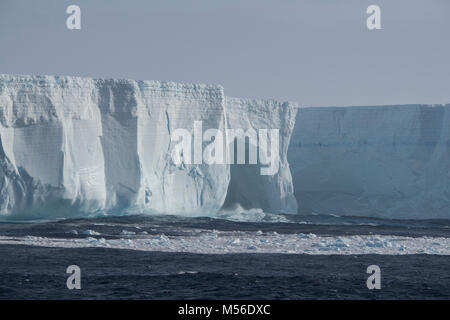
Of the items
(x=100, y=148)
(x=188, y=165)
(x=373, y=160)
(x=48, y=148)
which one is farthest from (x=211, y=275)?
(x=373, y=160)

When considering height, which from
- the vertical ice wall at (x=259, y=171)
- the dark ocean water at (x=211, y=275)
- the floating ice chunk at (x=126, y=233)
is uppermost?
the vertical ice wall at (x=259, y=171)

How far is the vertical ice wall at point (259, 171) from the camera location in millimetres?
A: 30438

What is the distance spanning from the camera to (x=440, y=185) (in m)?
32.4

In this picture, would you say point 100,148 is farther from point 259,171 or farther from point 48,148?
point 259,171

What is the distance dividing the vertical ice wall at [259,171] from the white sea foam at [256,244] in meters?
11.5

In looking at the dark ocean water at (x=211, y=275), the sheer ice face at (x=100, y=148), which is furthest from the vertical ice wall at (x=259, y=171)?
the dark ocean water at (x=211, y=275)

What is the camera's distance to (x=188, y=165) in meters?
26.6

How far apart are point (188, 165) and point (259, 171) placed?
454 cm

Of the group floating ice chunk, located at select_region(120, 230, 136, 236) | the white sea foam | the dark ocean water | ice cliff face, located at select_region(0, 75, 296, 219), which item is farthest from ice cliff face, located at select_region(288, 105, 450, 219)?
the dark ocean water

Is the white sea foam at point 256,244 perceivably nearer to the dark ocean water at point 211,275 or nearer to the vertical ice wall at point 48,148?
the dark ocean water at point 211,275

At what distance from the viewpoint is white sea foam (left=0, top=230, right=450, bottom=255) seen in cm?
Answer: 1614

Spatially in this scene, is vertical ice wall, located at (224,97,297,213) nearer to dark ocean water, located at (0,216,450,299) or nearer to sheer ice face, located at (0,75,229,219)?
sheer ice face, located at (0,75,229,219)
